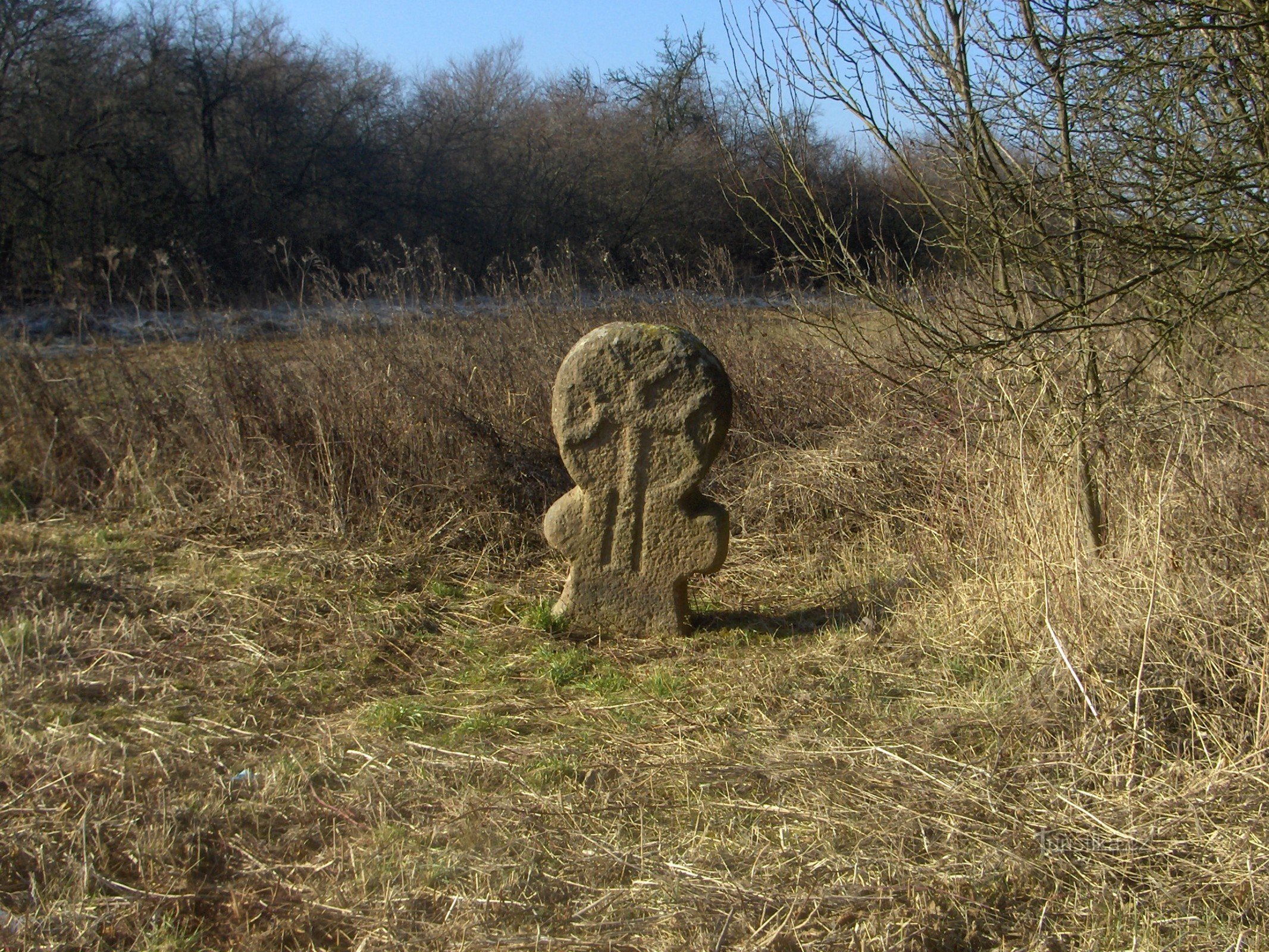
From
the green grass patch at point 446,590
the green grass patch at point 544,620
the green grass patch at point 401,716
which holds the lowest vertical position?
the green grass patch at point 401,716

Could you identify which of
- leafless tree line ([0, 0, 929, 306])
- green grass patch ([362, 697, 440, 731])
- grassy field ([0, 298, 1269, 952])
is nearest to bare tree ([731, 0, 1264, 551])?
grassy field ([0, 298, 1269, 952])

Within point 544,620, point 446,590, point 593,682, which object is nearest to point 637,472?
point 544,620

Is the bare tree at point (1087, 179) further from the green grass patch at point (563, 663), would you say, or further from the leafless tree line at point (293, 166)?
the leafless tree line at point (293, 166)

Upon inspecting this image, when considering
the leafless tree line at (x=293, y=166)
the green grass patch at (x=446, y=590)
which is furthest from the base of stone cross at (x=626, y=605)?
the leafless tree line at (x=293, y=166)

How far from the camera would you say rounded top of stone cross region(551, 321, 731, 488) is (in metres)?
4.25

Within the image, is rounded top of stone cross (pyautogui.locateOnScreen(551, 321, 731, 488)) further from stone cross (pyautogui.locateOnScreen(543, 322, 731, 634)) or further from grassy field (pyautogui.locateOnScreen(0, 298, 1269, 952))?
grassy field (pyautogui.locateOnScreen(0, 298, 1269, 952))

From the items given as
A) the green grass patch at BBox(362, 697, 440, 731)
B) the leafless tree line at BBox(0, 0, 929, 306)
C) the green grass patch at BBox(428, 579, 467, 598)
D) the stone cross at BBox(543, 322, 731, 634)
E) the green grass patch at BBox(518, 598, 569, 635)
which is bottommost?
the green grass patch at BBox(362, 697, 440, 731)

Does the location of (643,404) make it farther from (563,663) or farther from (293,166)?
(293,166)

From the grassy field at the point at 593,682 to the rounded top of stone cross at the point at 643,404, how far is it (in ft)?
2.70

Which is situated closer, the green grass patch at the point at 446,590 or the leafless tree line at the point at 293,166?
the green grass patch at the point at 446,590

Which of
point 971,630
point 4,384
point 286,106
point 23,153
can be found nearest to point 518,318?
point 4,384

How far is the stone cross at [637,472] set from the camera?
4.26 m

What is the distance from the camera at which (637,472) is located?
4391 mm

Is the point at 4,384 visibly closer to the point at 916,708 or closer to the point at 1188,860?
the point at 916,708
